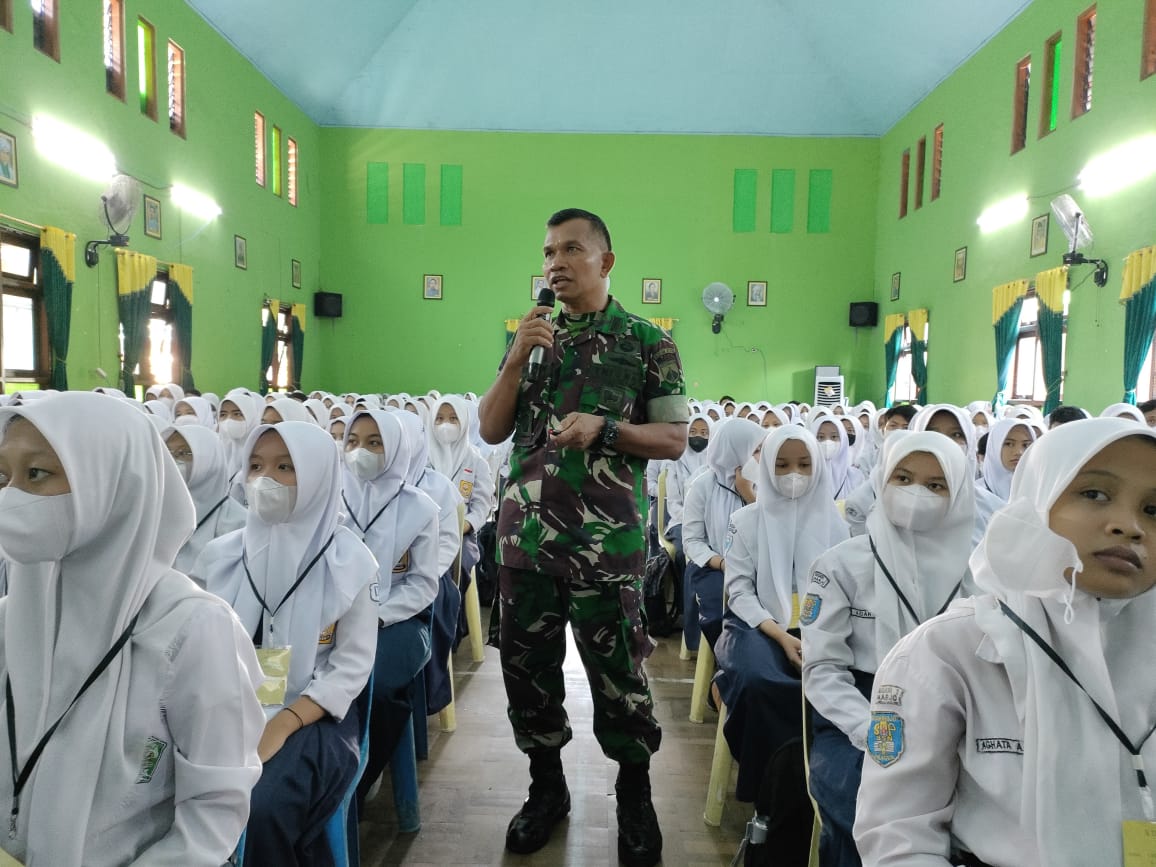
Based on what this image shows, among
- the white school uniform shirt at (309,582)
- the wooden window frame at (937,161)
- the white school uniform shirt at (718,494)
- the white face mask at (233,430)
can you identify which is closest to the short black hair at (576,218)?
the white school uniform shirt at (309,582)

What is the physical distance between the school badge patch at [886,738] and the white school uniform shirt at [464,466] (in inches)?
139

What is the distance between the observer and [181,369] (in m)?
9.29

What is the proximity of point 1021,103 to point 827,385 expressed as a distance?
5580 millimetres

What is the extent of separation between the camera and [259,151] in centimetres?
1190

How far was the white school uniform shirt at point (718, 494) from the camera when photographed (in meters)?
3.59

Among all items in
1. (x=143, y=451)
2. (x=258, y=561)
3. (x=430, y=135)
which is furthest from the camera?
(x=430, y=135)

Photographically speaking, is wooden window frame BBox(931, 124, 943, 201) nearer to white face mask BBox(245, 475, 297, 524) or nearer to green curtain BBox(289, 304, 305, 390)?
green curtain BBox(289, 304, 305, 390)

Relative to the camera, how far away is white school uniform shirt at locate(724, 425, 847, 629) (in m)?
2.52

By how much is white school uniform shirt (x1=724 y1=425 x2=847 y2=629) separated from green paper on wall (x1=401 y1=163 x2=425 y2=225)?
1277cm

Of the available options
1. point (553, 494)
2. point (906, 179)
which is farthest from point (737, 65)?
point (553, 494)

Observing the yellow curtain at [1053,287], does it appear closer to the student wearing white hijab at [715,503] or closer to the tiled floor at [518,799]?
the student wearing white hijab at [715,503]

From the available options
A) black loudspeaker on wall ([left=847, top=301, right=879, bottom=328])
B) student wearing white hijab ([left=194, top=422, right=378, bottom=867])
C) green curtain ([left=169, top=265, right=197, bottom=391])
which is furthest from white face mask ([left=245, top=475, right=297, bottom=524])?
black loudspeaker on wall ([left=847, top=301, right=879, bottom=328])

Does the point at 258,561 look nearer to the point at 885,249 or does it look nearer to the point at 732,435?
the point at 732,435

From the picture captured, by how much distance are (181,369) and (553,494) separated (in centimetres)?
889
